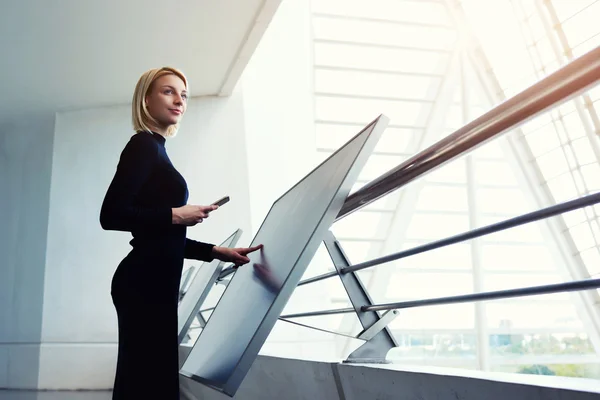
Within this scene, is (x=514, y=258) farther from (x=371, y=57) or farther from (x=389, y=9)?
(x=389, y=9)

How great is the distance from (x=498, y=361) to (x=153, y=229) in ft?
48.2

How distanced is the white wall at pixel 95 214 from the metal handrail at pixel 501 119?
21.0 feet

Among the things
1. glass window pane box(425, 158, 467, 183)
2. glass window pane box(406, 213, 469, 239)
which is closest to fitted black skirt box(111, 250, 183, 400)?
glass window pane box(406, 213, 469, 239)

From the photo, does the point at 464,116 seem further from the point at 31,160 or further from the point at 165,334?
the point at 165,334

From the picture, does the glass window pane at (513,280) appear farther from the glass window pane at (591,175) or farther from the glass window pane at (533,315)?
the glass window pane at (591,175)

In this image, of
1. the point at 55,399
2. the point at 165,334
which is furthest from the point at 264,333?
the point at 55,399

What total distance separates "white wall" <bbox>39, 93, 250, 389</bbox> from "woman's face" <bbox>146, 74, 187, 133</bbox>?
5.93 m

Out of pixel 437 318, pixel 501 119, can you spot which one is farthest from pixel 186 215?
pixel 437 318

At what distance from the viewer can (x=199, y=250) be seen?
2.26 m

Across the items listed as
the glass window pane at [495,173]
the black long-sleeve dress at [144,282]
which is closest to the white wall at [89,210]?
the black long-sleeve dress at [144,282]

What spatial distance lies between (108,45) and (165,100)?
492 cm

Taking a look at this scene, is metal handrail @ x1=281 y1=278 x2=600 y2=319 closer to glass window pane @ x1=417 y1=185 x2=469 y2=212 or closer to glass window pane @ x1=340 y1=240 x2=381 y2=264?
glass window pane @ x1=340 y1=240 x2=381 y2=264

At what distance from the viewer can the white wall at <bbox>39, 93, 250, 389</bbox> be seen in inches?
291

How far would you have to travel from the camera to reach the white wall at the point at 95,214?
7.39m
